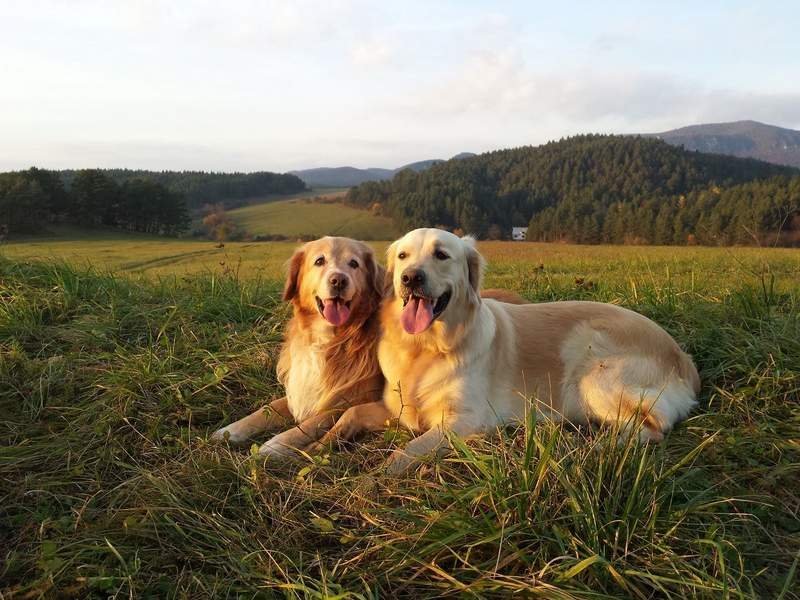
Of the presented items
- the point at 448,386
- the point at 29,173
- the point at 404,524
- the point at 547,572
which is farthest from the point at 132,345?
the point at 29,173

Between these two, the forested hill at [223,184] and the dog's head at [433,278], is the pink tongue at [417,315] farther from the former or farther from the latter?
the forested hill at [223,184]

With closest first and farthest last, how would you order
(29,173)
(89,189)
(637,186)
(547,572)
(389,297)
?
(547,572) < (389,297) < (29,173) < (89,189) < (637,186)

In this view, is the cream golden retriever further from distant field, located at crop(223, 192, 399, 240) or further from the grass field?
distant field, located at crop(223, 192, 399, 240)

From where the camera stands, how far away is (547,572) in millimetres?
1833

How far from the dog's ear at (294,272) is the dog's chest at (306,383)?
44cm

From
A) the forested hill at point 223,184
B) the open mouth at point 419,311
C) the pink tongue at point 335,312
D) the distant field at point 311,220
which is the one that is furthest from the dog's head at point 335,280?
the forested hill at point 223,184

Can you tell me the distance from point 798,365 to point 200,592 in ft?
12.3

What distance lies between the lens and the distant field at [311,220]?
171 feet

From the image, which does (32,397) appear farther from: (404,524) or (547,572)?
(547,572)

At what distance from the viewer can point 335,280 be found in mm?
3373

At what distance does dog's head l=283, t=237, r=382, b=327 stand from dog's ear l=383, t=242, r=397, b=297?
0.17 m

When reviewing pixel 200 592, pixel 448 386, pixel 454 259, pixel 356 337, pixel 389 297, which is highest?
pixel 454 259

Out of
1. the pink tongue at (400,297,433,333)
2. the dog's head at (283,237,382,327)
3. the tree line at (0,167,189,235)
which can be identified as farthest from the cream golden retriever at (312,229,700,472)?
the tree line at (0,167,189,235)

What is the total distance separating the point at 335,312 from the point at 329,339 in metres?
0.21
